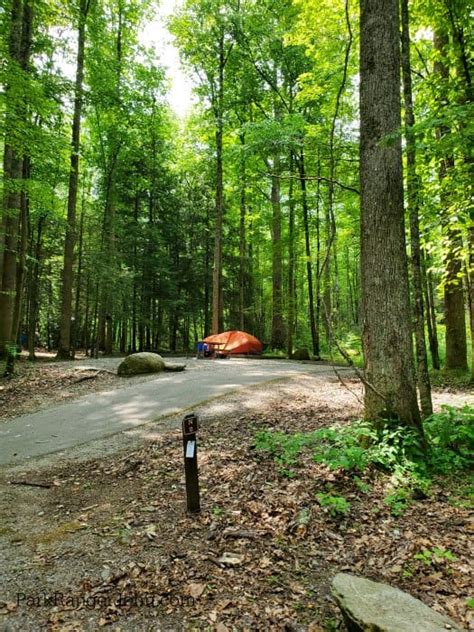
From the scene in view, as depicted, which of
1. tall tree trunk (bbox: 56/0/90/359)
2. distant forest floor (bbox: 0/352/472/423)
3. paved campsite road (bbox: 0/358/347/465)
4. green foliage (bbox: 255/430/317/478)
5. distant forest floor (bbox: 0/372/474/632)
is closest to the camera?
distant forest floor (bbox: 0/372/474/632)

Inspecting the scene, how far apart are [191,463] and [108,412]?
4226mm

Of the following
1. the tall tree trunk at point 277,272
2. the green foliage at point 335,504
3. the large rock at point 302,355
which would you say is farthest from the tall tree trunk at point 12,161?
the large rock at point 302,355

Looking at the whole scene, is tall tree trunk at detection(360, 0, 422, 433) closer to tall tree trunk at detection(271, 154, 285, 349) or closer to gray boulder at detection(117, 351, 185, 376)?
gray boulder at detection(117, 351, 185, 376)

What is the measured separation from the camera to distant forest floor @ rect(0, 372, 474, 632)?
2.46 metres

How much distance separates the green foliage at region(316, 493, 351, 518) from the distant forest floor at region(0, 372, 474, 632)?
0.13 feet

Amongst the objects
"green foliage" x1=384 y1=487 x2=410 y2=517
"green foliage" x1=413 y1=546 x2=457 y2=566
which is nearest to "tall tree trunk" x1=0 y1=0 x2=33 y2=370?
"green foliage" x1=384 y1=487 x2=410 y2=517

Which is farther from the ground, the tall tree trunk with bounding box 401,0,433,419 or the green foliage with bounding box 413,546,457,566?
the tall tree trunk with bounding box 401,0,433,419

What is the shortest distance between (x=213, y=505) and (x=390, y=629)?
78.3 inches

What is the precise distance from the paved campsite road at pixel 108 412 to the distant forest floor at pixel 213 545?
1.00 meters

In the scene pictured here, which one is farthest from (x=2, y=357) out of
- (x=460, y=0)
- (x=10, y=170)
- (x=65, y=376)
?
(x=460, y=0)

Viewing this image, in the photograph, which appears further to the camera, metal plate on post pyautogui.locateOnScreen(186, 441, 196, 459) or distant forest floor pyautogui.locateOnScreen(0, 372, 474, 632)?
metal plate on post pyautogui.locateOnScreen(186, 441, 196, 459)

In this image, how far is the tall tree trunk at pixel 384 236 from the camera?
4418mm

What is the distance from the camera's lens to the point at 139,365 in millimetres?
11117

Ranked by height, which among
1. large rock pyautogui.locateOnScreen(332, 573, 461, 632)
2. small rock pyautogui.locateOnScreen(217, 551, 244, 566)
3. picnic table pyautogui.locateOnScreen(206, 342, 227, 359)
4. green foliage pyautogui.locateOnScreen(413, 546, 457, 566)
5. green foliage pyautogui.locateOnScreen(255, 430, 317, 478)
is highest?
picnic table pyautogui.locateOnScreen(206, 342, 227, 359)
